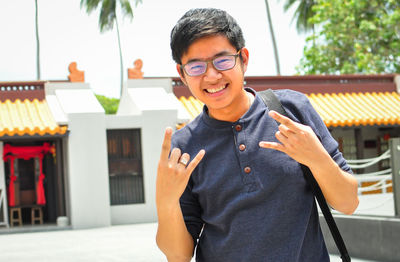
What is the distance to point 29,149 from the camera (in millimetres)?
15891

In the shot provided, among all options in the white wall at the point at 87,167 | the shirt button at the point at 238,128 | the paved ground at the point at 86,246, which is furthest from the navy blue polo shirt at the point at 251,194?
the white wall at the point at 87,167

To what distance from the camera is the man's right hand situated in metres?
2.05

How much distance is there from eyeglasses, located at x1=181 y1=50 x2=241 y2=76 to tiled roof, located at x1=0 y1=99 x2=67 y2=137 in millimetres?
13169

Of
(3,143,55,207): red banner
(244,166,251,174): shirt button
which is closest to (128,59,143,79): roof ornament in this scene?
(3,143,55,207): red banner

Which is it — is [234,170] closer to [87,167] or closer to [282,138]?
[282,138]

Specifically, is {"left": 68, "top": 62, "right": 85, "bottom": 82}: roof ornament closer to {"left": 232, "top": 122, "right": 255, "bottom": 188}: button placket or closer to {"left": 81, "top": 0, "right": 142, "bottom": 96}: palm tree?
{"left": 232, "top": 122, "right": 255, "bottom": 188}: button placket

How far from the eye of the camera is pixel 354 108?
59.7 ft

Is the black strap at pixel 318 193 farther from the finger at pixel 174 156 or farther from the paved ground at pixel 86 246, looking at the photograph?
the paved ground at pixel 86 246

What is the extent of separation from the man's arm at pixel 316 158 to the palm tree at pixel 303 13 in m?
30.7

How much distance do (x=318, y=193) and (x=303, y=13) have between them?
31.0 m

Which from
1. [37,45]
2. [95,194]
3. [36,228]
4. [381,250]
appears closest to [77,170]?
[95,194]

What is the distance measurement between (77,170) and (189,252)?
13766 mm

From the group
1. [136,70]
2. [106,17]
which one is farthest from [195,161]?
[106,17]

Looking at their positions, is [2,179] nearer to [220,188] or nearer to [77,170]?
[77,170]
